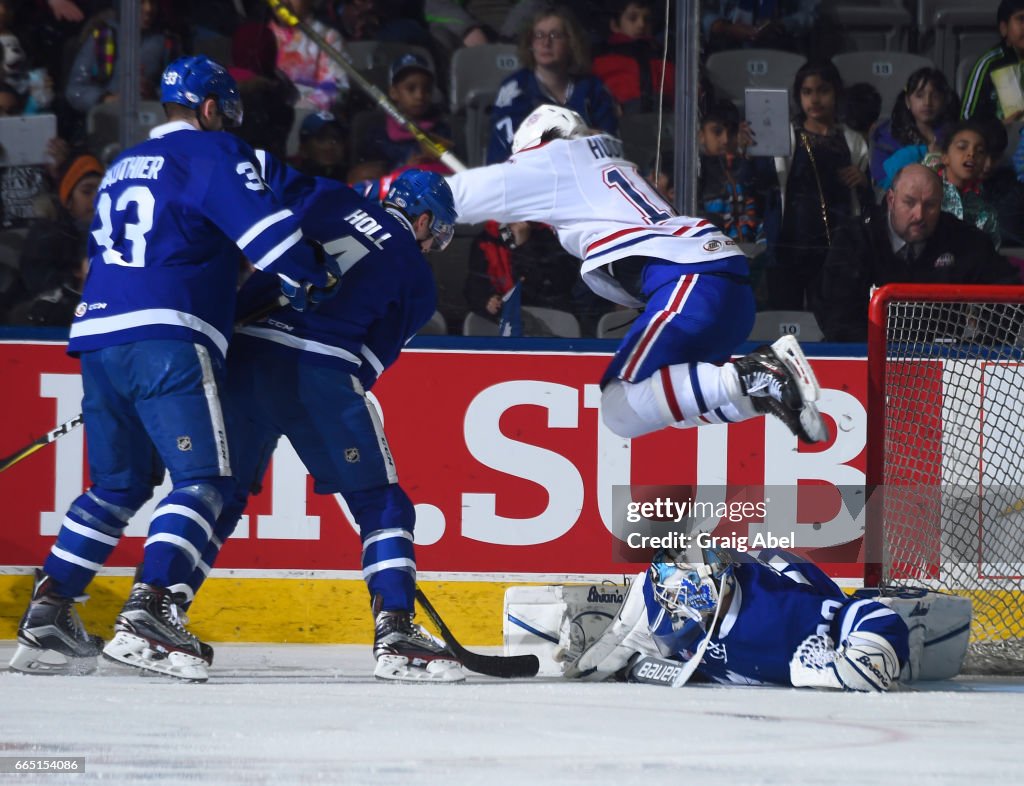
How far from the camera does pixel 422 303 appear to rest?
413 cm

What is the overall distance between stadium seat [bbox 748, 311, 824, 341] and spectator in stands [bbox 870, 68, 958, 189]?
0.70 m

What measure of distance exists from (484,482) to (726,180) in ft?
4.51

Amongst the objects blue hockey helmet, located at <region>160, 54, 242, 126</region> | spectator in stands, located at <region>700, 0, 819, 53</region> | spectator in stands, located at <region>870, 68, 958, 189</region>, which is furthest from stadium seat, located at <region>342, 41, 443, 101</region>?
blue hockey helmet, located at <region>160, 54, 242, 126</region>

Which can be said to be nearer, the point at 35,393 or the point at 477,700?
the point at 477,700

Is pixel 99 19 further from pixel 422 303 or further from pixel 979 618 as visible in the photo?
pixel 979 618

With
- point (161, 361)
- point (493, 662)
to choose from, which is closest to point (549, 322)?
point (493, 662)

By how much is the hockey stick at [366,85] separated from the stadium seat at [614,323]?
28.4 inches

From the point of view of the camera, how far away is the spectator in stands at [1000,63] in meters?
5.84

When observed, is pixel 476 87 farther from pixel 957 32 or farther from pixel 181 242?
pixel 181 242

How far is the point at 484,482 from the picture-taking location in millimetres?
5152

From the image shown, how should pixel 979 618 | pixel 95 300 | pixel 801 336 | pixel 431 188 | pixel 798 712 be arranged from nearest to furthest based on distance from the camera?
1. pixel 798 712
2. pixel 95 300
3. pixel 431 188
4. pixel 979 618
5. pixel 801 336

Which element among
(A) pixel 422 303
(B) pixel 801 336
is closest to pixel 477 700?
(A) pixel 422 303

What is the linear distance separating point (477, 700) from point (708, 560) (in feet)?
2.64
